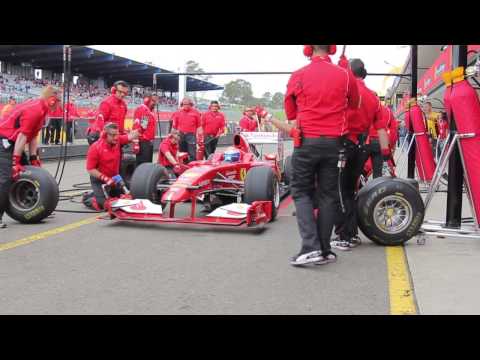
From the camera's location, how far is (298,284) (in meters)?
4.00

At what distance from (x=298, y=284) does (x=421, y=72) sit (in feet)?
126

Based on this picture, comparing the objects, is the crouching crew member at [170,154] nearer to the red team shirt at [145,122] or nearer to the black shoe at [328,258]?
the red team shirt at [145,122]

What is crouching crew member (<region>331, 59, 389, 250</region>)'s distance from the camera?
210 inches

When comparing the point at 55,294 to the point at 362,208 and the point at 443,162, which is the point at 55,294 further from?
the point at 443,162

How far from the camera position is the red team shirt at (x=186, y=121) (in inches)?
456

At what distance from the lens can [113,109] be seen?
8430mm

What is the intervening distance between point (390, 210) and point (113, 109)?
4.78 m

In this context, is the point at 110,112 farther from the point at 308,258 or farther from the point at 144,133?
the point at 308,258

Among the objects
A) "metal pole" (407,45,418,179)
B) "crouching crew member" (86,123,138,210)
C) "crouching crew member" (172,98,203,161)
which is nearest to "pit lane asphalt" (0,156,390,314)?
"crouching crew member" (86,123,138,210)

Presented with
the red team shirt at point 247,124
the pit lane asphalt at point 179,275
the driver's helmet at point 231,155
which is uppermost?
the red team shirt at point 247,124

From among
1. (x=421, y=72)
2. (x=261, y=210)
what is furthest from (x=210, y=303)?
(x=421, y=72)

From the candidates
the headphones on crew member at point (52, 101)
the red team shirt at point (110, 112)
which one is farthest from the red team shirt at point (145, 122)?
the headphones on crew member at point (52, 101)

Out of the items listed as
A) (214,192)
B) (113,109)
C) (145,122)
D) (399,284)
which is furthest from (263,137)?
(399,284)

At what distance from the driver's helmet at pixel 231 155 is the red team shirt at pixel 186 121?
424 centimetres
